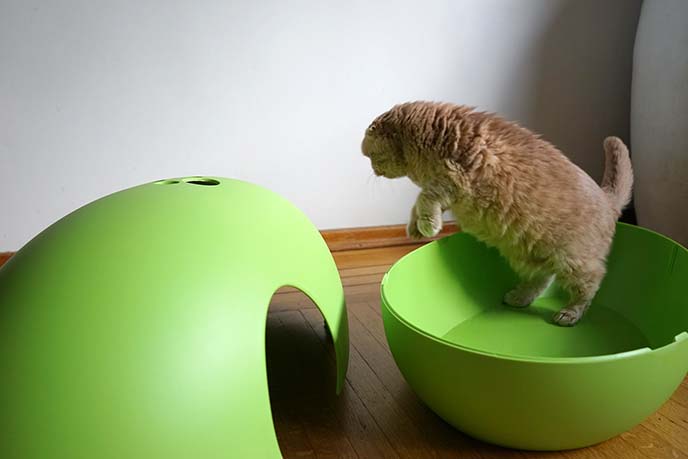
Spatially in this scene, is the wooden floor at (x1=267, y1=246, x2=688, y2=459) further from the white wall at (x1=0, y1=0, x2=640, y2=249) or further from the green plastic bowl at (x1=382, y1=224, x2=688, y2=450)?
the white wall at (x1=0, y1=0, x2=640, y2=249)

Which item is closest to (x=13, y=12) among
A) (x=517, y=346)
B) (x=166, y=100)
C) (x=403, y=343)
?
(x=166, y=100)

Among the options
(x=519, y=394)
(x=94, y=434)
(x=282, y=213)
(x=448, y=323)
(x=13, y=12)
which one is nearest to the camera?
(x=94, y=434)

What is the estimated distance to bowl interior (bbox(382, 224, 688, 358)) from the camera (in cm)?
120

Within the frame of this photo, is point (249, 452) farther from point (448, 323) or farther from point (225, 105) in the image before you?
point (225, 105)

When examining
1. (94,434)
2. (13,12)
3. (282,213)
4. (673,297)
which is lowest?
(673,297)

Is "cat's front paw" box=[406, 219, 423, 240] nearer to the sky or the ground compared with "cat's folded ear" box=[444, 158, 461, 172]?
nearer to the ground

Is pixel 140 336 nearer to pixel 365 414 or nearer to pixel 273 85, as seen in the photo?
pixel 365 414

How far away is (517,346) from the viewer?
1.21m

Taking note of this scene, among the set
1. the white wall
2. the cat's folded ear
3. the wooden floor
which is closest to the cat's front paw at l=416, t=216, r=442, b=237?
the cat's folded ear

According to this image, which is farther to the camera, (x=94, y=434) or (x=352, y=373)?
(x=352, y=373)

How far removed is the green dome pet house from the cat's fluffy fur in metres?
0.38

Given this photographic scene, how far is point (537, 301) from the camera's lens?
1410 mm

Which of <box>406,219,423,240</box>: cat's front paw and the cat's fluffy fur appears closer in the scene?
the cat's fluffy fur

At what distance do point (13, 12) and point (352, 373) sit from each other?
1243mm
